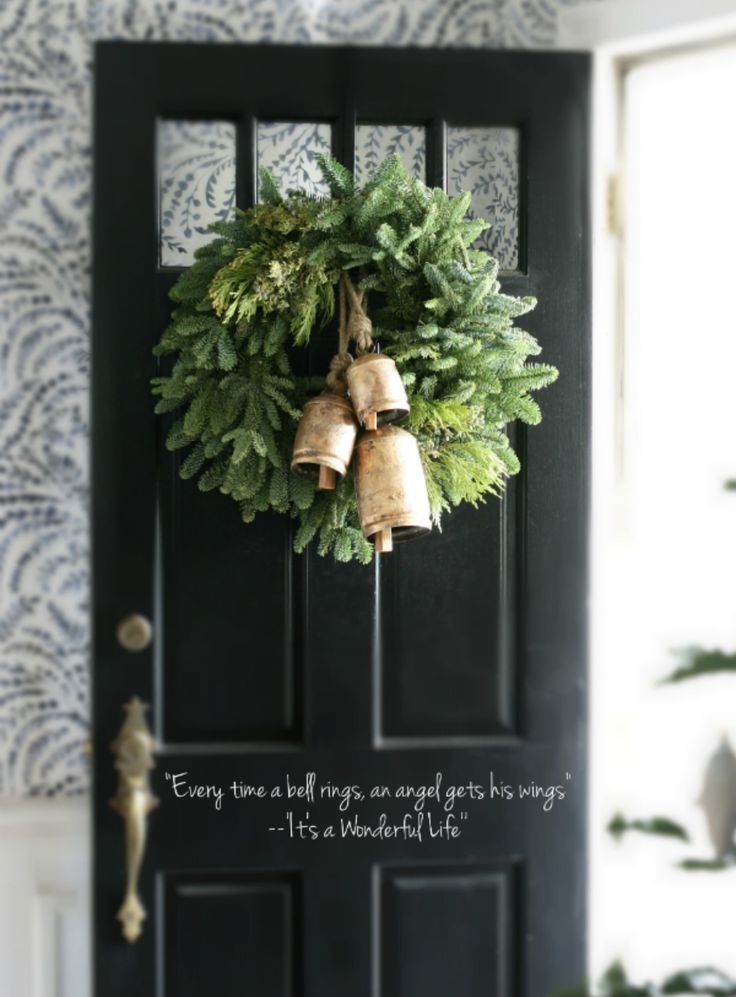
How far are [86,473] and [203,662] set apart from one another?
0.40 metres

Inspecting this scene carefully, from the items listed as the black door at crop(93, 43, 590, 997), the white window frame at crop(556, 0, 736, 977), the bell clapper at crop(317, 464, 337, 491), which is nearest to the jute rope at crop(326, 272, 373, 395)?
the bell clapper at crop(317, 464, 337, 491)

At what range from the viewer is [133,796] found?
1431 millimetres

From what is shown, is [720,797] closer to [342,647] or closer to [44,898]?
[342,647]

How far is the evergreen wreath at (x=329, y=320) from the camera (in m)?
1.30

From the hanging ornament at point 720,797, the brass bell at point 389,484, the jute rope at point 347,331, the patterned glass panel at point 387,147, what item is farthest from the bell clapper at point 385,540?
the patterned glass panel at point 387,147

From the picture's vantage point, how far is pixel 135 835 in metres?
1.42

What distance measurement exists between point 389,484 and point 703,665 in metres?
0.45

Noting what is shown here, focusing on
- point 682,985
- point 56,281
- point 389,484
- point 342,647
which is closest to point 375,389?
point 389,484

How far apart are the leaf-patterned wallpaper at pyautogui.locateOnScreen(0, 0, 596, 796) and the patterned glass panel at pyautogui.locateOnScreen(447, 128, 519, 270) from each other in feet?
0.29

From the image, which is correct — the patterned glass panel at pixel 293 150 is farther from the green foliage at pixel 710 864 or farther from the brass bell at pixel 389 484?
the green foliage at pixel 710 864

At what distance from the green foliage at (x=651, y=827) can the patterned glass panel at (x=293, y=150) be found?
1.04m

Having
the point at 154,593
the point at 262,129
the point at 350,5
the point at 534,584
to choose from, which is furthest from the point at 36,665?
the point at 350,5

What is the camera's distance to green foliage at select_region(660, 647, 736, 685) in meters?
1.07

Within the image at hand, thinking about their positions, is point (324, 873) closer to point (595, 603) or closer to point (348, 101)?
point (595, 603)
